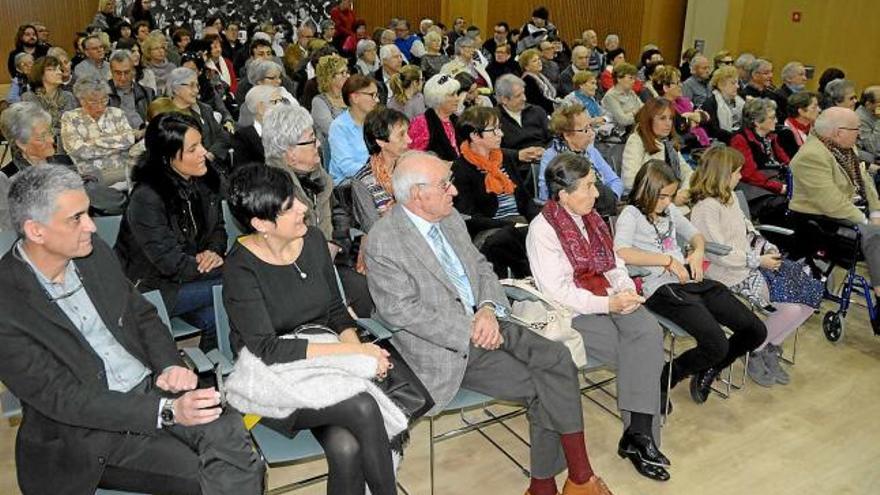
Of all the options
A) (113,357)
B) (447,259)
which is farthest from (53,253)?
(447,259)

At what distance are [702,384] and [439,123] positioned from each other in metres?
2.40

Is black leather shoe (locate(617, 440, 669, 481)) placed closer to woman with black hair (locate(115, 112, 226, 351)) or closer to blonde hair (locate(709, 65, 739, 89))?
woman with black hair (locate(115, 112, 226, 351))

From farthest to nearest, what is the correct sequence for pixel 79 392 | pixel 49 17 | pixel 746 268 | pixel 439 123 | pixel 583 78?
pixel 49 17 < pixel 583 78 < pixel 439 123 < pixel 746 268 < pixel 79 392

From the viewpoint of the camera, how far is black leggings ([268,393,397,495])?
7.43ft

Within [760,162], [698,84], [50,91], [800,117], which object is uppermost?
[50,91]

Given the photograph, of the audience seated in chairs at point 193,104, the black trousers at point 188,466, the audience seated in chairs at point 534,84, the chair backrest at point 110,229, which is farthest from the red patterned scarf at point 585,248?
the audience seated in chairs at point 534,84

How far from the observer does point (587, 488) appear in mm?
2768

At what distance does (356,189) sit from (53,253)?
6.03ft

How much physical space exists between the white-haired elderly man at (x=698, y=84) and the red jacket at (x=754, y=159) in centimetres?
264

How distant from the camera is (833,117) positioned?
450 centimetres

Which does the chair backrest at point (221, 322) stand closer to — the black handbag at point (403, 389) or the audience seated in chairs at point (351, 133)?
the black handbag at point (403, 389)

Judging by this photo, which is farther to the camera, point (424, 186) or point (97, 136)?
point (97, 136)

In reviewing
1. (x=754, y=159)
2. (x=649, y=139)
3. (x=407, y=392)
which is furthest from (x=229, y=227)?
(x=754, y=159)

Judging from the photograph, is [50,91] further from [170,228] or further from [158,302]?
[158,302]
